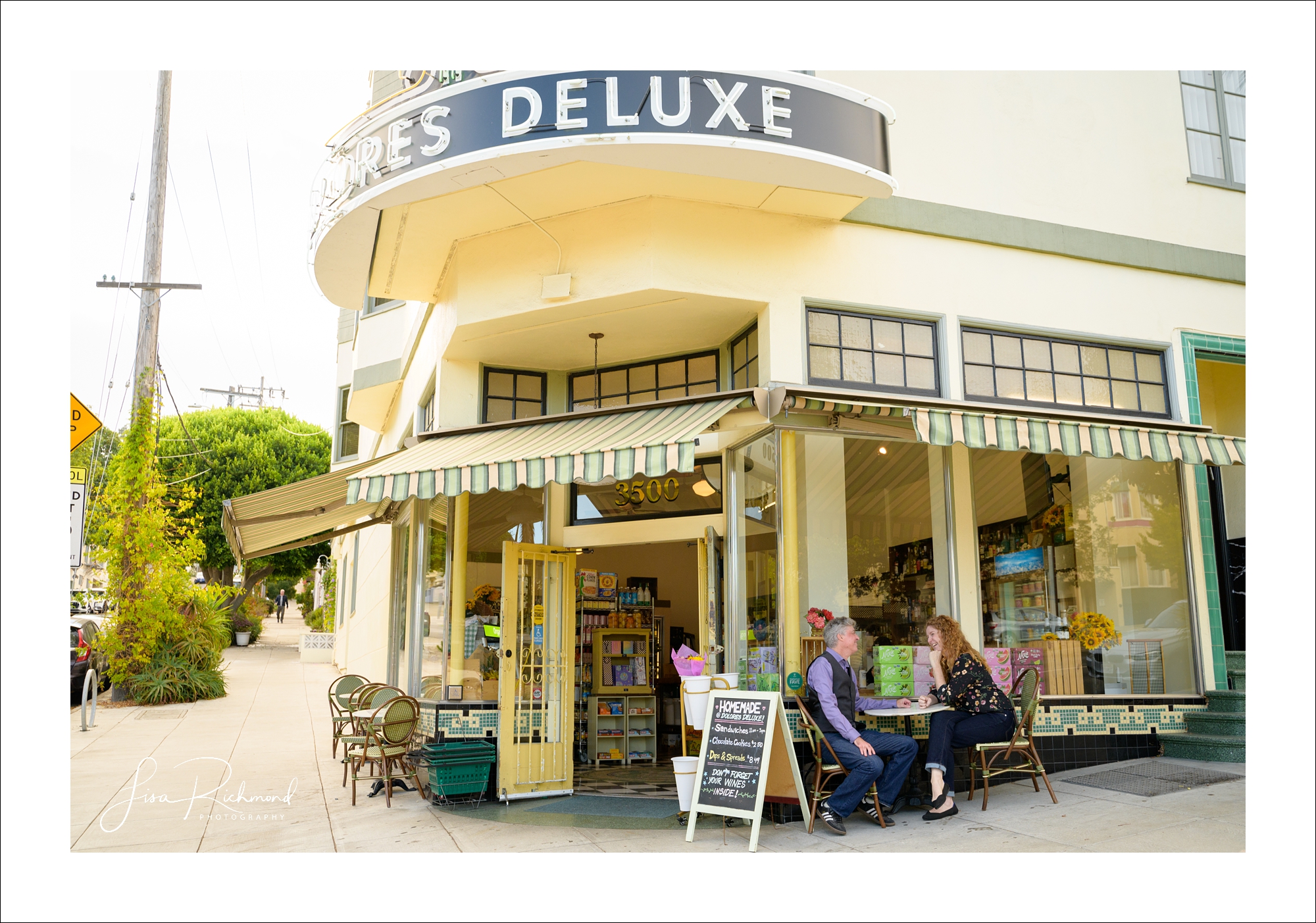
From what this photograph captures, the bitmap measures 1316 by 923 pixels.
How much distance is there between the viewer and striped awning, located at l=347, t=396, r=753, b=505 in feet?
23.4

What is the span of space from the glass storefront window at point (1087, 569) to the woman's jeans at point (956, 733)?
155 cm

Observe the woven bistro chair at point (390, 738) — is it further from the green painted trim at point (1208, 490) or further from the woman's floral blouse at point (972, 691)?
the green painted trim at point (1208, 490)

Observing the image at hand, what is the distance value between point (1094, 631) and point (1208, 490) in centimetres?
219

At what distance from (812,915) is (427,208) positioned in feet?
21.7

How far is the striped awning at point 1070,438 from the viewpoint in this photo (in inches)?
302

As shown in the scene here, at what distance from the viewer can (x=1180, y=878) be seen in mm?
5535

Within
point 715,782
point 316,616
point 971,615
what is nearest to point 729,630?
point 715,782

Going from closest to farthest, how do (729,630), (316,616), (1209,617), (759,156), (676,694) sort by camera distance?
(759,156), (729,630), (1209,617), (676,694), (316,616)

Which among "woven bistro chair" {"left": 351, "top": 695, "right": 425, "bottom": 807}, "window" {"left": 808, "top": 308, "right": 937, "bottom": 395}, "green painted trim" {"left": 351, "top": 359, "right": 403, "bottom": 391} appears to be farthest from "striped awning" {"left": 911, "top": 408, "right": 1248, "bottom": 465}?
"green painted trim" {"left": 351, "top": 359, "right": 403, "bottom": 391}

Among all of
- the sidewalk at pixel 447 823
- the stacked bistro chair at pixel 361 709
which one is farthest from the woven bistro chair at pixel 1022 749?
the stacked bistro chair at pixel 361 709

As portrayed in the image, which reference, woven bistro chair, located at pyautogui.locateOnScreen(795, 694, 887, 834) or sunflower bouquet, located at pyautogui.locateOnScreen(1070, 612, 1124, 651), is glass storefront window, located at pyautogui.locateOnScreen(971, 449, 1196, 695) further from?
woven bistro chair, located at pyautogui.locateOnScreen(795, 694, 887, 834)

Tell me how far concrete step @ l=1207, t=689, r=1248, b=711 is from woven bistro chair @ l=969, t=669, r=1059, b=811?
2.23 m

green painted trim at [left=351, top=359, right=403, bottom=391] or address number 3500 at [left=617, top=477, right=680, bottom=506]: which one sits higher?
green painted trim at [left=351, top=359, right=403, bottom=391]

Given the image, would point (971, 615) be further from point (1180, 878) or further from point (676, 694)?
point (676, 694)
